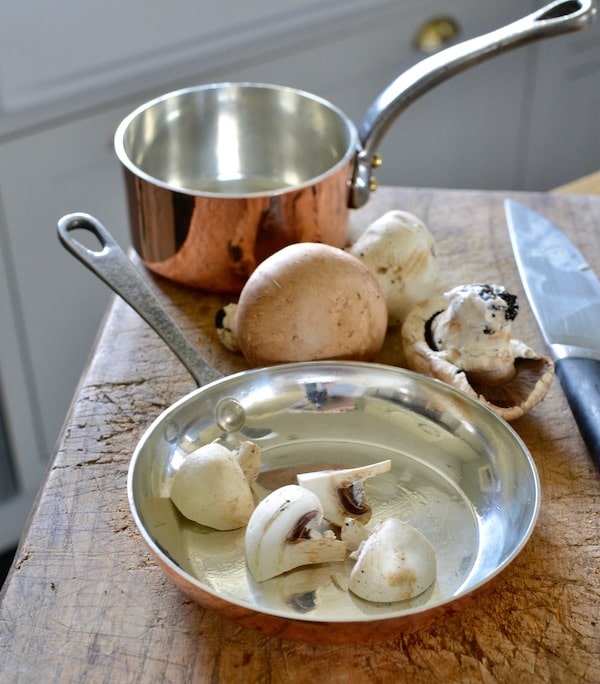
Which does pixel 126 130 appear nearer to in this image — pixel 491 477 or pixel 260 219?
pixel 260 219

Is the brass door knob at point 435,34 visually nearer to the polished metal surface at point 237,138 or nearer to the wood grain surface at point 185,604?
the polished metal surface at point 237,138

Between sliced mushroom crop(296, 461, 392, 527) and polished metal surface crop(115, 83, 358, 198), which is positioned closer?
sliced mushroom crop(296, 461, 392, 527)

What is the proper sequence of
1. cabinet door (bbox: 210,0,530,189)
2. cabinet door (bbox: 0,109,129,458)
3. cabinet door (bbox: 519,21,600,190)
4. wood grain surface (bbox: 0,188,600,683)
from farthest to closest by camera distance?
1. cabinet door (bbox: 519,21,600,190)
2. cabinet door (bbox: 210,0,530,189)
3. cabinet door (bbox: 0,109,129,458)
4. wood grain surface (bbox: 0,188,600,683)

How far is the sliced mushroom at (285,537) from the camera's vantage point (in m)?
0.49

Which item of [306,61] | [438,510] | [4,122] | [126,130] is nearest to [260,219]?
[126,130]

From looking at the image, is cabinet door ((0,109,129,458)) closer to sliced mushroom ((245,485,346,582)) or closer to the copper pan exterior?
the copper pan exterior

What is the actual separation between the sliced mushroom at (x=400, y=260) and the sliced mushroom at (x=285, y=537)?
0.23 metres

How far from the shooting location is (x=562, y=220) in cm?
84

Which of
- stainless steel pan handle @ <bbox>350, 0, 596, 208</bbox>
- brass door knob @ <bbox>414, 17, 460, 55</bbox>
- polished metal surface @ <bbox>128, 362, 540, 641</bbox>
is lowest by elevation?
brass door knob @ <bbox>414, 17, 460, 55</bbox>

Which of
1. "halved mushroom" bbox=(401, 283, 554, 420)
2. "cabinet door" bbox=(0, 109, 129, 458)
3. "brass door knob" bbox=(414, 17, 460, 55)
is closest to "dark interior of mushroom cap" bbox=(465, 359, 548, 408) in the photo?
"halved mushroom" bbox=(401, 283, 554, 420)

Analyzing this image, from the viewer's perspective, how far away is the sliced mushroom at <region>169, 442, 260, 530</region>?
52cm

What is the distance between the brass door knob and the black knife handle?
85 centimetres

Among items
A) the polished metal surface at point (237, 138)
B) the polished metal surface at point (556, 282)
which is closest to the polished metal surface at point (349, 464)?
the polished metal surface at point (556, 282)

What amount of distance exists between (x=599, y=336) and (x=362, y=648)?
0.30 meters
